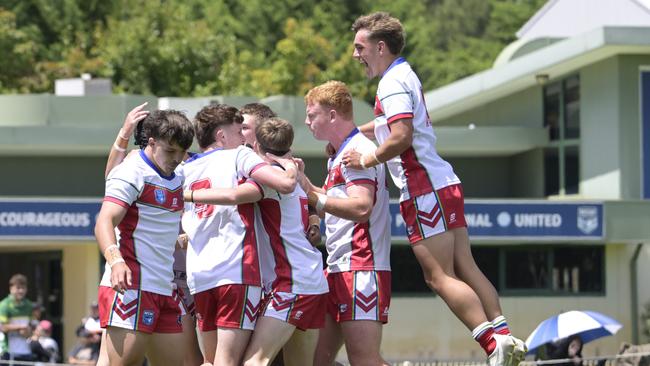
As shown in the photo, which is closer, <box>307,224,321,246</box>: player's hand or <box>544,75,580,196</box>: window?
<box>307,224,321,246</box>: player's hand

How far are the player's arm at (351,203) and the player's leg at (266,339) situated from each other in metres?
0.71

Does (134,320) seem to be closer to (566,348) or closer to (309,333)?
(309,333)

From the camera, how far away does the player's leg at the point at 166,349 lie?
836cm

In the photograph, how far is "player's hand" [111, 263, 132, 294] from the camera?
764 cm

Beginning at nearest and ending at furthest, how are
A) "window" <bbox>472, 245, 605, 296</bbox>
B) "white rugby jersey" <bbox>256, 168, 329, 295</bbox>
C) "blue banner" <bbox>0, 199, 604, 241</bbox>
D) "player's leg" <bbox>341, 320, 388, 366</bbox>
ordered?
"white rugby jersey" <bbox>256, 168, 329, 295</bbox>
"player's leg" <bbox>341, 320, 388, 366</bbox>
"blue banner" <bbox>0, 199, 604, 241</bbox>
"window" <bbox>472, 245, 605, 296</bbox>

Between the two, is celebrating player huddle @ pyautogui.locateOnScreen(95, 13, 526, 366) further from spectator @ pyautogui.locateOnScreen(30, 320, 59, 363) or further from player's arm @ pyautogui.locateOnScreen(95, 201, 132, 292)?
spectator @ pyautogui.locateOnScreen(30, 320, 59, 363)

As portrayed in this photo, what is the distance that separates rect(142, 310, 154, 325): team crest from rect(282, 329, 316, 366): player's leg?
2.64 ft

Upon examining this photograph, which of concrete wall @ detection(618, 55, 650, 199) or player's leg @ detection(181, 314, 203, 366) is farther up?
concrete wall @ detection(618, 55, 650, 199)

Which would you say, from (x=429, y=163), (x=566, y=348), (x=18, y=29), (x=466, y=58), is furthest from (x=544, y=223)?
(x=466, y=58)

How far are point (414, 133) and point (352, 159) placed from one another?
0.39 m

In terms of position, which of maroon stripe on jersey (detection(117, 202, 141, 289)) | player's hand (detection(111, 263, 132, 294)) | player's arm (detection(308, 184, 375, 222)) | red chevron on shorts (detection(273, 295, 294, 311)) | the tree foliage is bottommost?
red chevron on shorts (detection(273, 295, 294, 311))

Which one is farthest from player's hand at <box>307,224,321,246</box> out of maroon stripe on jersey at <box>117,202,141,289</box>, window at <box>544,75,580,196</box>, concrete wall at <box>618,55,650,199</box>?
window at <box>544,75,580,196</box>

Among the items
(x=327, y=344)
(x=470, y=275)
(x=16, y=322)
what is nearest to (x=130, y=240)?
(x=327, y=344)

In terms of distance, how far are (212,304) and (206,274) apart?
183 millimetres
